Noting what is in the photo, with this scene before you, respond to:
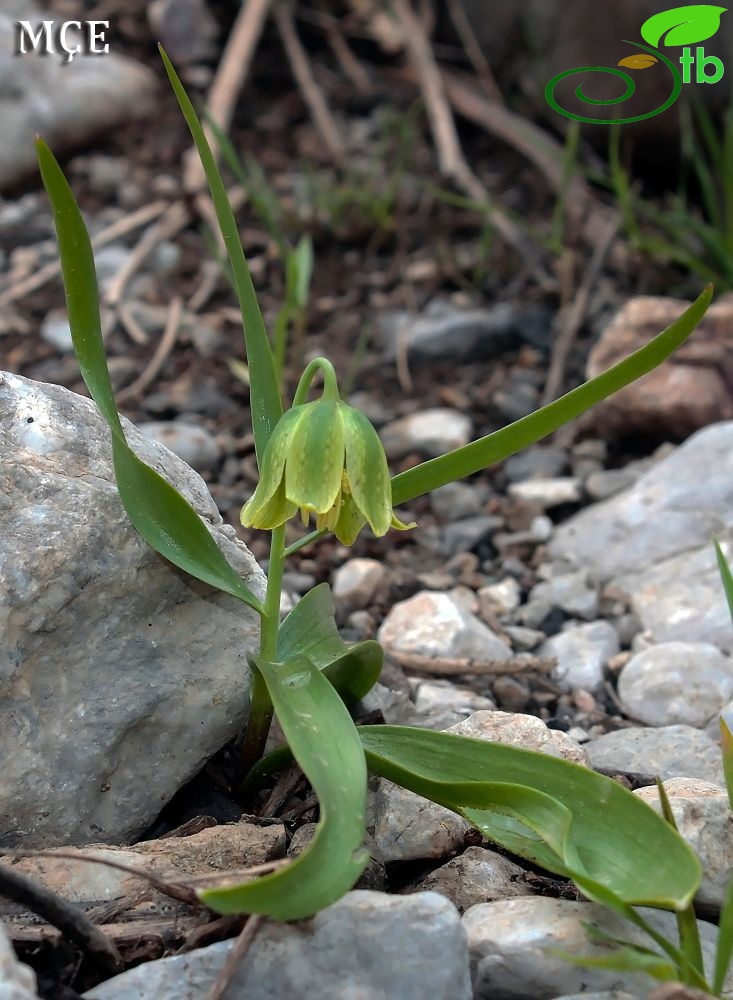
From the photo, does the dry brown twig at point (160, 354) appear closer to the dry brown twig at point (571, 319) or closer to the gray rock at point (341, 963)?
the dry brown twig at point (571, 319)

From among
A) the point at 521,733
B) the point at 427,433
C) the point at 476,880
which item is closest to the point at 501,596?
the point at 427,433

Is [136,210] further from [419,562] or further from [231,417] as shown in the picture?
[419,562]

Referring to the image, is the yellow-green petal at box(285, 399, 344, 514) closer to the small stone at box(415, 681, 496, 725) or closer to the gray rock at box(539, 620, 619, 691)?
the small stone at box(415, 681, 496, 725)

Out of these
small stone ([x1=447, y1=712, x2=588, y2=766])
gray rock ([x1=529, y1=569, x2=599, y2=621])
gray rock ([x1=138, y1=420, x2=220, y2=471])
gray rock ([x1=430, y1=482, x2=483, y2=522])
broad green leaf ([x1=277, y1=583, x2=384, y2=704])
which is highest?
broad green leaf ([x1=277, y1=583, x2=384, y2=704])

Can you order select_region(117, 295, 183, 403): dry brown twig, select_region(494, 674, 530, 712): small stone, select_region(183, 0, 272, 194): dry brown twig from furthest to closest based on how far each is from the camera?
select_region(183, 0, 272, 194): dry brown twig
select_region(117, 295, 183, 403): dry brown twig
select_region(494, 674, 530, 712): small stone

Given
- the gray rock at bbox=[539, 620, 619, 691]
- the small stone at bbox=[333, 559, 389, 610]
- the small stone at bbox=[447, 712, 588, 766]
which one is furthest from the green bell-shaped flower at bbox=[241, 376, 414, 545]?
the small stone at bbox=[333, 559, 389, 610]

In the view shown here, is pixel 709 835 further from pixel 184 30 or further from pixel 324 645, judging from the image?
pixel 184 30
